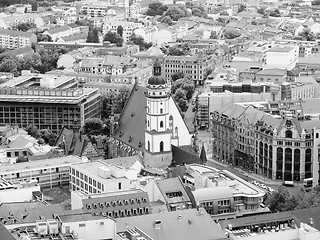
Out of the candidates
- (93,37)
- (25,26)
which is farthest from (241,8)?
(93,37)

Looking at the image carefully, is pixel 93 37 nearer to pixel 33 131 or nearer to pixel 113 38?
pixel 113 38

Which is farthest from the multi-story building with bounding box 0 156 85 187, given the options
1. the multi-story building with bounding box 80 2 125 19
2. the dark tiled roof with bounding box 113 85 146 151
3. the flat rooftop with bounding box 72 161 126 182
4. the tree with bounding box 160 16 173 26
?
the multi-story building with bounding box 80 2 125 19

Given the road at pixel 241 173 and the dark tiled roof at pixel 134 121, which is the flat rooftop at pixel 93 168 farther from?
the road at pixel 241 173

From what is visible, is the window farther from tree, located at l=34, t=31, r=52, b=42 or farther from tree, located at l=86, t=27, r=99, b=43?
tree, located at l=34, t=31, r=52, b=42

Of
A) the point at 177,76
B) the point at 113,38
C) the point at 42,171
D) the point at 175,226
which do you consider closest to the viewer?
the point at 175,226

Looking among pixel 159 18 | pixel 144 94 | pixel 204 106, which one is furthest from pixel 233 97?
pixel 159 18

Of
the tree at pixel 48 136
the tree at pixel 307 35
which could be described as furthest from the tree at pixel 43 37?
the tree at pixel 48 136
